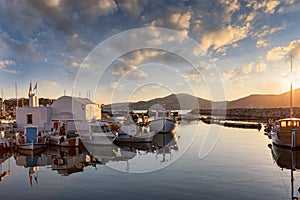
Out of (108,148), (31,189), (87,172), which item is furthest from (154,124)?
(31,189)

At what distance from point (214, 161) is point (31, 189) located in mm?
14531

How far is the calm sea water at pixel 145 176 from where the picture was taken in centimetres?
1339

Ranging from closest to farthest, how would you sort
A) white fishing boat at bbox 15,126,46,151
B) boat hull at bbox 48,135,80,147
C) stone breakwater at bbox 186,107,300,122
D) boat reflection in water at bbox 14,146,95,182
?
boat reflection in water at bbox 14,146,95,182 < white fishing boat at bbox 15,126,46,151 < boat hull at bbox 48,135,80,147 < stone breakwater at bbox 186,107,300,122

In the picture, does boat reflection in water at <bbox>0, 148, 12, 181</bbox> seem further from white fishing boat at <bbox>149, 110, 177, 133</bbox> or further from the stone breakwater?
the stone breakwater

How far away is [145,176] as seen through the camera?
1709 cm

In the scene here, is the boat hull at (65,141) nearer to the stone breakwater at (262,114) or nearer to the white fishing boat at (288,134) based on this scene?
the white fishing boat at (288,134)

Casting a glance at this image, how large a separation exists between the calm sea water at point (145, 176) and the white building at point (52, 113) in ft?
42.0

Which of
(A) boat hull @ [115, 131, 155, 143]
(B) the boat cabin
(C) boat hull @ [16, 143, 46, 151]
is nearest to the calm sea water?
(C) boat hull @ [16, 143, 46, 151]

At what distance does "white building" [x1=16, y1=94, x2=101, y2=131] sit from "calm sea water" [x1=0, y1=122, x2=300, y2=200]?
12.8 metres

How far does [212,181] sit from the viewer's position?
15.3 meters

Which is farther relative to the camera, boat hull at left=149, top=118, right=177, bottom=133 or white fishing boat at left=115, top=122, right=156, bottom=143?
boat hull at left=149, top=118, right=177, bottom=133

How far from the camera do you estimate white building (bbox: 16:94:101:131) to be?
38.2m

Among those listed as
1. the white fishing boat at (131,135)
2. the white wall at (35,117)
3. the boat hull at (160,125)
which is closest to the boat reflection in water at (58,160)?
the white fishing boat at (131,135)

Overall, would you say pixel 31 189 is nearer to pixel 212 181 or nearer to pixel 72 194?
pixel 72 194
